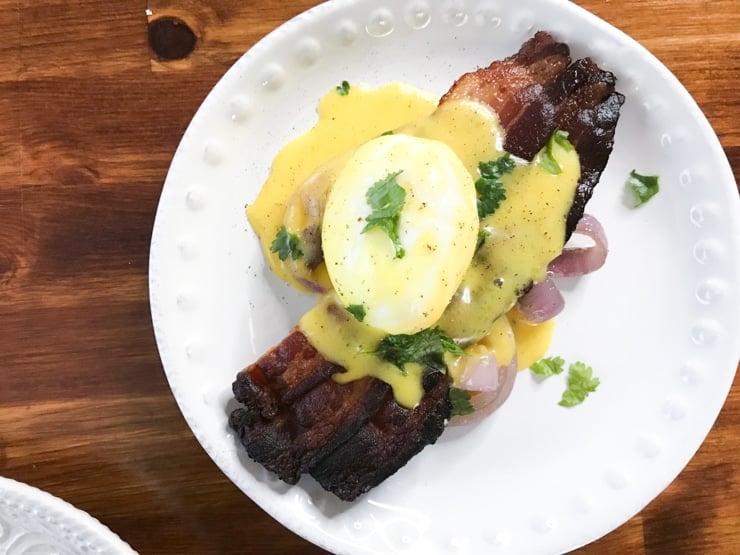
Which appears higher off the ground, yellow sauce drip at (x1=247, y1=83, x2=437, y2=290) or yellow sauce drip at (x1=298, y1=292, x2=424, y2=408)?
yellow sauce drip at (x1=247, y1=83, x2=437, y2=290)

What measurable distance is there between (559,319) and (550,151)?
0.55 metres

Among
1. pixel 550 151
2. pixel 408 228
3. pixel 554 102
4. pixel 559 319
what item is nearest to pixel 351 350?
pixel 408 228

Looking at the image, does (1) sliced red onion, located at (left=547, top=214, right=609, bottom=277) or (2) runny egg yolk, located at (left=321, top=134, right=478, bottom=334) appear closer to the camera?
(2) runny egg yolk, located at (left=321, top=134, right=478, bottom=334)

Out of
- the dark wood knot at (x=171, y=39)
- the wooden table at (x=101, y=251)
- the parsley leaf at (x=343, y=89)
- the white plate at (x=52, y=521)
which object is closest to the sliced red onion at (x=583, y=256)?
the wooden table at (x=101, y=251)

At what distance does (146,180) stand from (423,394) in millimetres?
1085

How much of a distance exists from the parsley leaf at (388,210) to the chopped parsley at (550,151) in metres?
0.49

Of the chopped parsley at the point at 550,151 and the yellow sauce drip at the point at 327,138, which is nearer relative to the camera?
the chopped parsley at the point at 550,151

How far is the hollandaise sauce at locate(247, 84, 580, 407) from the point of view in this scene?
1776mm

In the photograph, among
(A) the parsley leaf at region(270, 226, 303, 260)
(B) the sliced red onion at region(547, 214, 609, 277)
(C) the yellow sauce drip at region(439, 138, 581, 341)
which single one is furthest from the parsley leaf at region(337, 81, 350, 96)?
(B) the sliced red onion at region(547, 214, 609, 277)

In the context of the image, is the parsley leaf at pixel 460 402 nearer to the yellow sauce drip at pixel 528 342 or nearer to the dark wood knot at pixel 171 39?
the yellow sauce drip at pixel 528 342

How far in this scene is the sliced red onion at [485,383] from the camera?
6.85 ft

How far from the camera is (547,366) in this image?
7.29 ft

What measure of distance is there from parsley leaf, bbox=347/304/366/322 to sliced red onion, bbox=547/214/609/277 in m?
0.63

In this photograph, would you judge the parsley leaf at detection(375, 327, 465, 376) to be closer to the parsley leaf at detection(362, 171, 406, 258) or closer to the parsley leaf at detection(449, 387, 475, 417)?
the parsley leaf at detection(449, 387, 475, 417)
